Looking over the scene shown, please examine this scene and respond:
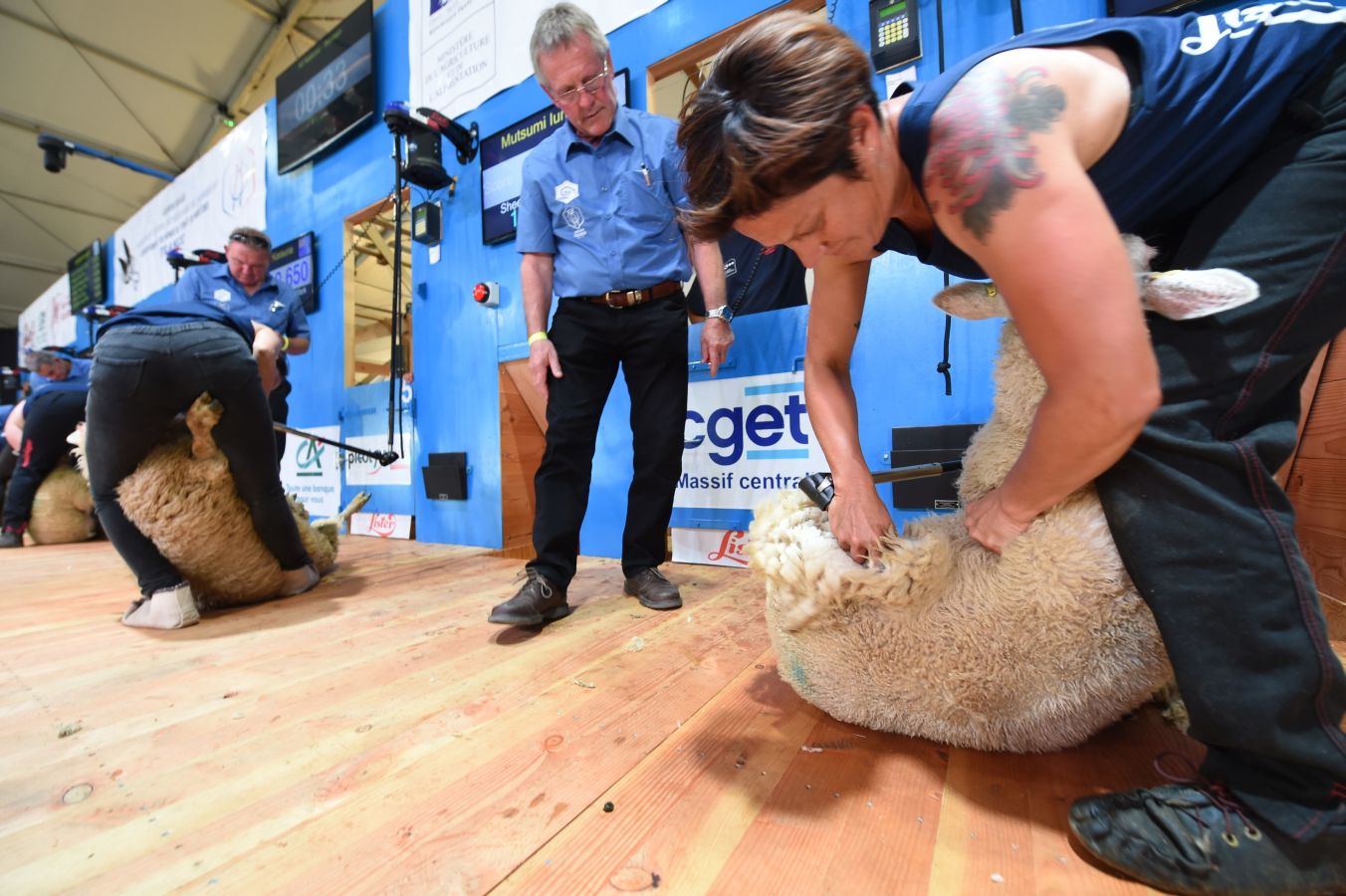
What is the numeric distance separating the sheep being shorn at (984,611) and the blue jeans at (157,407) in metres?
1.53

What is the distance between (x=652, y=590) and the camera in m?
1.43

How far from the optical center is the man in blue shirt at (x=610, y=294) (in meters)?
1.42

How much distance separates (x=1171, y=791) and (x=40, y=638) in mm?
2260

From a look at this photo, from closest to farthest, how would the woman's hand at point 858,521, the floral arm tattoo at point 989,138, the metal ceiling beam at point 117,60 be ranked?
the floral arm tattoo at point 989,138
the woman's hand at point 858,521
the metal ceiling beam at point 117,60

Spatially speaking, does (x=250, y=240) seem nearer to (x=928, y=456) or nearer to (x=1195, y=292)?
(x=928, y=456)

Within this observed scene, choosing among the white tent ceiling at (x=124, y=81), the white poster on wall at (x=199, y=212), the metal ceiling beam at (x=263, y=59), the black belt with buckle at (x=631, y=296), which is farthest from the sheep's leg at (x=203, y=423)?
the metal ceiling beam at (x=263, y=59)

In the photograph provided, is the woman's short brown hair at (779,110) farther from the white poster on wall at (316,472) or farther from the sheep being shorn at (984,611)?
the white poster on wall at (316,472)

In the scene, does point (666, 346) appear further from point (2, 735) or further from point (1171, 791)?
point (2, 735)

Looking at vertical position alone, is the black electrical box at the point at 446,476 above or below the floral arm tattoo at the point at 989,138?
below

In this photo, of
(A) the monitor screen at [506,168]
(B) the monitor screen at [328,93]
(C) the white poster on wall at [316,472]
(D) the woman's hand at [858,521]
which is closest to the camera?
(D) the woman's hand at [858,521]

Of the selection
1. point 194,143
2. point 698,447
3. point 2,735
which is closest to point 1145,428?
point 698,447

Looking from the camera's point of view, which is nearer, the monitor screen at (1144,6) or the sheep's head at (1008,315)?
the sheep's head at (1008,315)

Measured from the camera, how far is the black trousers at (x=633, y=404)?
4.62 ft

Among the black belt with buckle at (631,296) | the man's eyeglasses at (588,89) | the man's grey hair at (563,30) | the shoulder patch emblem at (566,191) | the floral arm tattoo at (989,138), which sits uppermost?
the man's grey hair at (563,30)
